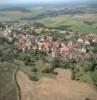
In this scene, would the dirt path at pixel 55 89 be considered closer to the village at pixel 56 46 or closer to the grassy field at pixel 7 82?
the grassy field at pixel 7 82

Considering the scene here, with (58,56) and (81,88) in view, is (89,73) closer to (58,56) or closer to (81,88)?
(81,88)

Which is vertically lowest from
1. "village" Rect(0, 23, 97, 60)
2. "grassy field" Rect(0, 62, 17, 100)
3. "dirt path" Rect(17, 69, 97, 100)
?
"grassy field" Rect(0, 62, 17, 100)

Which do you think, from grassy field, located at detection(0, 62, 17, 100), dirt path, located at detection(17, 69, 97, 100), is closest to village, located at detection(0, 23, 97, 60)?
grassy field, located at detection(0, 62, 17, 100)

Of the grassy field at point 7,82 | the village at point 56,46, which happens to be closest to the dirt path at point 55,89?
the grassy field at point 7,82

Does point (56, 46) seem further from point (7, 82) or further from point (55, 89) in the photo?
point (55, 89)

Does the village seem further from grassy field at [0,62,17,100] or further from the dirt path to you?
the dirt path

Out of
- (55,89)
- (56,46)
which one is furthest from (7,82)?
(56,46)

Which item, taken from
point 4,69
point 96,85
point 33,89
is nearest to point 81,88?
point 96,85
